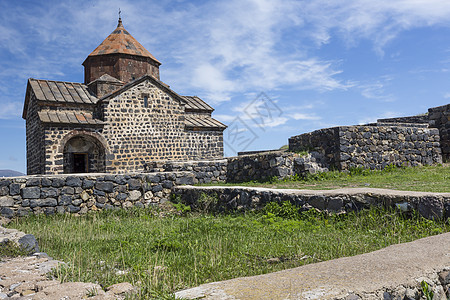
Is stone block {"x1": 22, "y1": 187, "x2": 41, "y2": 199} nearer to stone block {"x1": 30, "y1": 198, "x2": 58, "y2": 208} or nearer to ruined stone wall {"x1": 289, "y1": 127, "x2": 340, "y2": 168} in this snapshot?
stone block {"x1": 30, "y1": 198, "x2": 58, "y2": 208}

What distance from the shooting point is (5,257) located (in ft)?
14.0

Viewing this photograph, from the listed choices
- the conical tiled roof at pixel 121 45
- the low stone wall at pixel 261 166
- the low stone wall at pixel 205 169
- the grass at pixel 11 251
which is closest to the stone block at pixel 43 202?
the grass at pixel 11 251

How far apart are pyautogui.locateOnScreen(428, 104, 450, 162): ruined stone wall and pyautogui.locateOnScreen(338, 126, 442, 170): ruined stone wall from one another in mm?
583

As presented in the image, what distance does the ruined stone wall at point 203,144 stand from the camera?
19281 millimetres

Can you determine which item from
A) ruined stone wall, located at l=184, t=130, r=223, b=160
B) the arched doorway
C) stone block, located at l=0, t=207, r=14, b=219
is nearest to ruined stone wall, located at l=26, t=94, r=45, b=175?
the arched doorway

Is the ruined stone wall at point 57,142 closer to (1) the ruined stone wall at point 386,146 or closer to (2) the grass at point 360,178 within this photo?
(2) the grass at point 360,178

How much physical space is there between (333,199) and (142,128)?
1373 cm

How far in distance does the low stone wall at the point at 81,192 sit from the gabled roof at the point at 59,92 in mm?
9872

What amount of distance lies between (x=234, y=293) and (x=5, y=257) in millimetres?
3419

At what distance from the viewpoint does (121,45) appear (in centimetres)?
2044

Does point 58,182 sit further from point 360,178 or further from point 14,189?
point 360,178

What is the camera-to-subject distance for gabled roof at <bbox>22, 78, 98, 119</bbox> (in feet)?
55.2

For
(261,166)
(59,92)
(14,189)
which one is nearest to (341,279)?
(14,189)

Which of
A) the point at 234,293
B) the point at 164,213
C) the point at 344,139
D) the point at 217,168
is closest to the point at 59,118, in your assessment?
the point at 217,168
